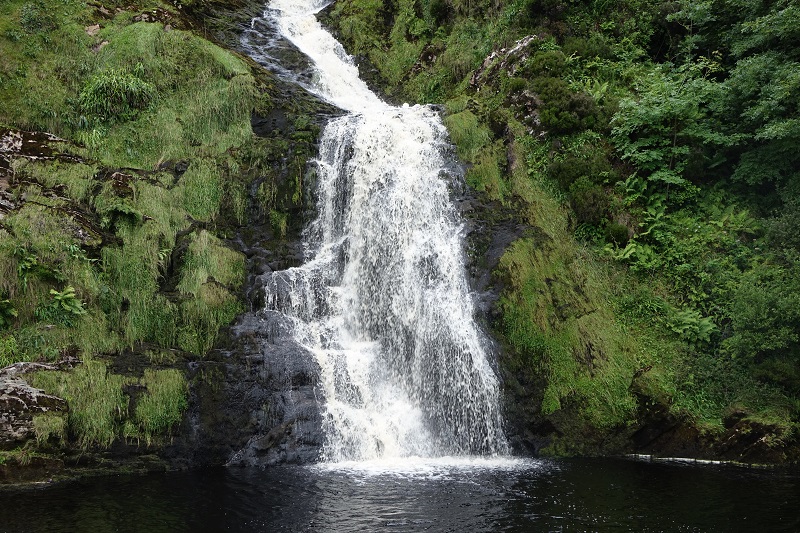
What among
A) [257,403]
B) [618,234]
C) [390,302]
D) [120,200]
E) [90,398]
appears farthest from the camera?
[618,234]

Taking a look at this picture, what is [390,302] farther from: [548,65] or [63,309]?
[548,65]

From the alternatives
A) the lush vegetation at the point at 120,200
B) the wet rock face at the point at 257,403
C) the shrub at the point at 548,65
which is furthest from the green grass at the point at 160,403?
the shrub at the point at 548,65

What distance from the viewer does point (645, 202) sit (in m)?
17.9

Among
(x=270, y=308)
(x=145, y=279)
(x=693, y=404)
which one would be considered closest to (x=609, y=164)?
(x=693, y=404)

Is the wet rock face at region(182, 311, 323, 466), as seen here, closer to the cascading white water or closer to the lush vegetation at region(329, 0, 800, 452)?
the cascading white water

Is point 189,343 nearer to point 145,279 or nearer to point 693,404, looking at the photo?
point 145,279

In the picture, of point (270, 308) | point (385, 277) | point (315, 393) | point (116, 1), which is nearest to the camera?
point (315, 393)

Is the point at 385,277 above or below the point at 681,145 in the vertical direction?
below

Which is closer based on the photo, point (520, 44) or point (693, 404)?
point (693, 404)

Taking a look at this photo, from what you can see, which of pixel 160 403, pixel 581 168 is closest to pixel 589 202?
pixel 581 168

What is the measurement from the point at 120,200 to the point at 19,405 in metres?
6.27

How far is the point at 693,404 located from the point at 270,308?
452 inches

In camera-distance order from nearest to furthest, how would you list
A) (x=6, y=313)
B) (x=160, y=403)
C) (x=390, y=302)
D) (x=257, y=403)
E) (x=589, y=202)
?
(x=6, y=313)
(x=160, y=403)
(x=257, y=403)
(x=390, y=302)
(x=589, y=202)

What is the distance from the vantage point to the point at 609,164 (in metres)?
18.5
